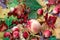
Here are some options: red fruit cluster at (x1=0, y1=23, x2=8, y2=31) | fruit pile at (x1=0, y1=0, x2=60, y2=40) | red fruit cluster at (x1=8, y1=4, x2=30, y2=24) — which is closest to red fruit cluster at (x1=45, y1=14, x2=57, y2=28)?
fruit pile at (x1=0, y1=0, x2=60, y2=40)

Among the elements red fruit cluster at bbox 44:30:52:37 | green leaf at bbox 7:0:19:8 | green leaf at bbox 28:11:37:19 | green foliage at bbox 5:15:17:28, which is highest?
green leaf at bbox 7:0:19:8

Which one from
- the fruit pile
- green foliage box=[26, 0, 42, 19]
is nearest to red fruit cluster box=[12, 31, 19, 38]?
the fruit pile

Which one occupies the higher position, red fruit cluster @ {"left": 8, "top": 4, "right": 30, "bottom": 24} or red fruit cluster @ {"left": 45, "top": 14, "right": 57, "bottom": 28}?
red fruit cluster @ {"left": 8, "top": 4, "right": 30, "bottom": 24}

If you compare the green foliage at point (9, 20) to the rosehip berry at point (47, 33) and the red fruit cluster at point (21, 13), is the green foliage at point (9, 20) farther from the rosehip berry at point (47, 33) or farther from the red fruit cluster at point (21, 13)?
the rosehip berry at point (47, 33)

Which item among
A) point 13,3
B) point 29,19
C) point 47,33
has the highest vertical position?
point 13,3

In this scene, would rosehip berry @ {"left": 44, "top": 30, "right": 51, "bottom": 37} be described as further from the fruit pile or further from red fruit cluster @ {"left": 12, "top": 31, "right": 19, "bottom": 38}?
red fruit cluster @ {"left": 12, "top": 31, "right": 19, "bottom": 38}

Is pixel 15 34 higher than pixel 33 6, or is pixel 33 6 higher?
pixel 33 6

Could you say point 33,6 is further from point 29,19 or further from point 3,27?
point 3,27

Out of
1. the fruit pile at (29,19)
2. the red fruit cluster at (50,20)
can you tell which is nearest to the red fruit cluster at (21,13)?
the fruit pile at (29,19)

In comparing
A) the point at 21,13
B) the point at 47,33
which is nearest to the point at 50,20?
the point at 47,33
